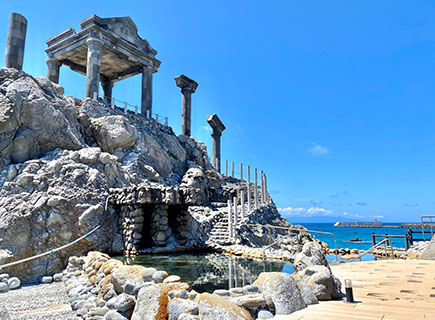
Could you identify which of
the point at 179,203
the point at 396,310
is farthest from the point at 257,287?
the point at 179,203

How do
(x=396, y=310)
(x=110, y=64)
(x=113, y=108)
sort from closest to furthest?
(x=396, y=310)
(x=113, y=108)
(x=110, y=64)

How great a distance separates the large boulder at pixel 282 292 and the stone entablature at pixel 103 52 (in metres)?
23.8

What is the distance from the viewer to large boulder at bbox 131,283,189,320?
16.4 feet

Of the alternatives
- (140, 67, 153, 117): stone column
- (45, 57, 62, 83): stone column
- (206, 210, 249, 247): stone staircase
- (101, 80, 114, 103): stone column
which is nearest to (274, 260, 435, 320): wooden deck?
(206, 210, 249, 247): stone staircase

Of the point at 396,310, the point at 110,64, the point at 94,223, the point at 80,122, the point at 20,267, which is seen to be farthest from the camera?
the point at 110,64

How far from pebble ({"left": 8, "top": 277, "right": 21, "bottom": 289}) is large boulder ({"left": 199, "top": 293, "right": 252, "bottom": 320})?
9.29 m

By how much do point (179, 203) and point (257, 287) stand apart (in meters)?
9.74

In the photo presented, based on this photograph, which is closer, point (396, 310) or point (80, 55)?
point (396, 310)

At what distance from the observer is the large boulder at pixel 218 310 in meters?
4.14

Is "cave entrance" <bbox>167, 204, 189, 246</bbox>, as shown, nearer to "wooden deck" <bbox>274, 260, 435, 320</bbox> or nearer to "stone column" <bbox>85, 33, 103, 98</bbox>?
"wooden deck" <bbox>274, 260, 435, 320</bbox>

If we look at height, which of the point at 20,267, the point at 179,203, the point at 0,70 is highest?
the point at 0,70

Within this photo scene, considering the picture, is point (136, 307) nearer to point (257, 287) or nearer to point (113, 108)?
point (257, 287)

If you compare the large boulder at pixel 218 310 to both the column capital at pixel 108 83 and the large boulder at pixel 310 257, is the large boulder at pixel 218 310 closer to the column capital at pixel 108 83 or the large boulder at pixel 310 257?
the large boulder at pixel 310 257

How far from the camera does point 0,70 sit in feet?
57.1
